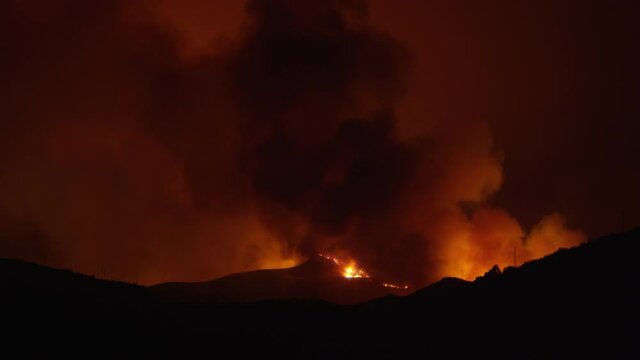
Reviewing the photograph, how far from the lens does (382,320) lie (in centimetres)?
3534

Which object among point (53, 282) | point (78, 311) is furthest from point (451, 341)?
point (53, 282)

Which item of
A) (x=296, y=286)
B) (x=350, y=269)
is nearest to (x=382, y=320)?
(x=296, y=286)

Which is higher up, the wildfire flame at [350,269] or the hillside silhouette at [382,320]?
the wildfire flame at [350,269]

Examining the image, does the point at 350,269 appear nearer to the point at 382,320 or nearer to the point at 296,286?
the point at 296,286

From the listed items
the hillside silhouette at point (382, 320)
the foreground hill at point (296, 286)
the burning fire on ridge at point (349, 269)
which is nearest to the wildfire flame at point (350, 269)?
the burning fire on ridge at point (349, 269)

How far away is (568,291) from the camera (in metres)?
30.5

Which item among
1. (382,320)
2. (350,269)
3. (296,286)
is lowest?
(382,320)

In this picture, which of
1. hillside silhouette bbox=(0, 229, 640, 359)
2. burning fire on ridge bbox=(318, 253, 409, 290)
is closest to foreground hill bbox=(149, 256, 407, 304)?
burning fire on ridge bbox=(318, 253, 409, 290)

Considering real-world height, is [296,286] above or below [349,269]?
below

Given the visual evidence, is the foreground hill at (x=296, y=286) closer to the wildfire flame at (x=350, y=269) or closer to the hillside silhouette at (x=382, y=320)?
the wildfire flame at (x=350, y=269)

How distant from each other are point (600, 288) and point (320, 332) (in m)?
12.0

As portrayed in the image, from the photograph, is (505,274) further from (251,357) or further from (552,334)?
(251,357)

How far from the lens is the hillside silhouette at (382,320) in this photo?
2839 cm

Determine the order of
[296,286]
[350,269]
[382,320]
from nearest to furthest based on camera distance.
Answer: [382,320], [296,286], [350,269]
